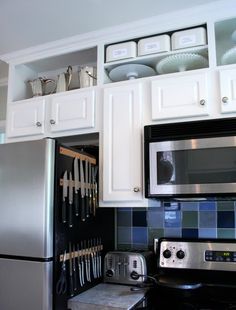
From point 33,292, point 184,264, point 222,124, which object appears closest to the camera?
point 33,292

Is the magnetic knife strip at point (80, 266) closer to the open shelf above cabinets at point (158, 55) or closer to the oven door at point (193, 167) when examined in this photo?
the oven door at point (193, 167)

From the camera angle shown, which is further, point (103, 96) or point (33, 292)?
point (103, 96)

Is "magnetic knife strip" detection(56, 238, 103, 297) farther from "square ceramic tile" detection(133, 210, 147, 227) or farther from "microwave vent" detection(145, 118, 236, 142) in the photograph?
"microwave vent" detection(145, 118, 236, 142)

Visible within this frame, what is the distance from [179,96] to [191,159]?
0.39 meters

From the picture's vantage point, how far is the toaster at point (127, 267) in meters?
1.82

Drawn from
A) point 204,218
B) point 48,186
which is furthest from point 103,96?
point 204,218

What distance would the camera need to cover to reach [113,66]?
2.08m

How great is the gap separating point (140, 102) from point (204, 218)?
0.85 meters

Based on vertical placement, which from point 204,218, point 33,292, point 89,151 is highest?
point 89,151

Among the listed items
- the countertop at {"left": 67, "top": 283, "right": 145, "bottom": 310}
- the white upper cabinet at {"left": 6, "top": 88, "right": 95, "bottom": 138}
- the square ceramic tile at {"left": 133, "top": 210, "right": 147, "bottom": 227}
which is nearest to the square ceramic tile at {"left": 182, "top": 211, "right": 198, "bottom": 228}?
the square ceramic tile at {"left": 133, "top": 210, "right": 147, "bottom": 227}

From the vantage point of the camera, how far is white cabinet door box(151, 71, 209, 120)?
5.74 feet

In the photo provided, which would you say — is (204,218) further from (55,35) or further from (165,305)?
(55,35)

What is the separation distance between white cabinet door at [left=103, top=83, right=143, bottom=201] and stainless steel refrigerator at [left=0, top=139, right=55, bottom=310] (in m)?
0.45

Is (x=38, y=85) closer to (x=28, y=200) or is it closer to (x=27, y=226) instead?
(x=28, y=200)
